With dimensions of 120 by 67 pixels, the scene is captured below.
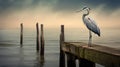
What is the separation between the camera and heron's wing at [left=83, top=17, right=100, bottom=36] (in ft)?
40.2

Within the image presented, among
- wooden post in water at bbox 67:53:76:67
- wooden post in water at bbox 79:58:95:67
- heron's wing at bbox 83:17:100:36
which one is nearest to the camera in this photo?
wooden post in water at bbox 79:58:95:67

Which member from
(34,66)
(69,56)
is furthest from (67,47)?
(34,66)

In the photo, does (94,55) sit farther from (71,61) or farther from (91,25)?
(71,61)

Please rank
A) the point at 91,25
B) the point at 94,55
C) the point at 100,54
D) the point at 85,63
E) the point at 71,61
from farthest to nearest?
the point at 71,61, the point at 91,25, the point at 85,63, the point at 94,55, the point at 100,54

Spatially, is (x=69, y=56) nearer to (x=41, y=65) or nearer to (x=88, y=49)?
(x=88, y=49)

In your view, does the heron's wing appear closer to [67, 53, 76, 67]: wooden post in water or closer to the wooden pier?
the wooden pier

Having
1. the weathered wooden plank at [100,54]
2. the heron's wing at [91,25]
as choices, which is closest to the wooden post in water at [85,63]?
the weathered wooden plank at [100,54]

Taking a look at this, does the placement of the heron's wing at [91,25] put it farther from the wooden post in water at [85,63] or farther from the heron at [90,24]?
the wooden post in water at [85,63]

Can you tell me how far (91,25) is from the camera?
12445 millimetres

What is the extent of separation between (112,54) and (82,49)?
2693mm

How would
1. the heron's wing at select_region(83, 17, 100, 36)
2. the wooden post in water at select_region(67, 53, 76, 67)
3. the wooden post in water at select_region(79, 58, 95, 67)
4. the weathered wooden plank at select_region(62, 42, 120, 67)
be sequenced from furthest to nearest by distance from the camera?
the wooden post in water at select_region(67, 53, 76, 67)
the heron's wing at select_region(83, 17, 100, 36)
the wooden post in water at select_region(79, 58, 95, 67)
the weathered wooden plank at select_region(62, 42, 120, 67)

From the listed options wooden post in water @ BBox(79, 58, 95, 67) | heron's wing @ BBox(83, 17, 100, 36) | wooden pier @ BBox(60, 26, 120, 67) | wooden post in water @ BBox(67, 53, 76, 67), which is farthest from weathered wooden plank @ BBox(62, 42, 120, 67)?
heron's wing @ BBox(83, 17, 100, 36)

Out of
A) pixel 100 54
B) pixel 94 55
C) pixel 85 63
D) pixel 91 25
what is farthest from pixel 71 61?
pixel 100 54

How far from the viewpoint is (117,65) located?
8.53 m
